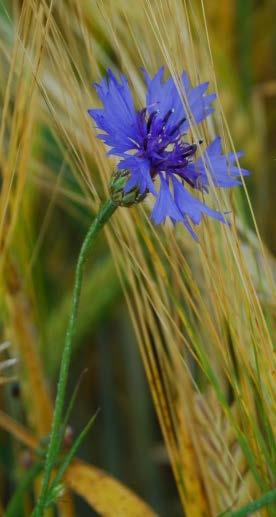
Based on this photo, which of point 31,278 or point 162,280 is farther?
point 31,278

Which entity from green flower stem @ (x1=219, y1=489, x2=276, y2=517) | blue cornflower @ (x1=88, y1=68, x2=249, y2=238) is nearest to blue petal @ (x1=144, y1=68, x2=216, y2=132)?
blue cornflower @ (x1=88, y1=68, x2=249, y2=238)

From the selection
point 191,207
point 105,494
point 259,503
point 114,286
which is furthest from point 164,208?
point 114,286

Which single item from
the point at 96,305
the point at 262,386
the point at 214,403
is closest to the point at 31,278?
the point at 96,305

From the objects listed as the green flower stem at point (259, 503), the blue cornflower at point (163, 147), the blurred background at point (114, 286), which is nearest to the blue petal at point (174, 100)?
the blue cornflower at point (163, 147)

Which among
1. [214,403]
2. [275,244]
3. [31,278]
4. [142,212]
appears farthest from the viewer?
[275,244]

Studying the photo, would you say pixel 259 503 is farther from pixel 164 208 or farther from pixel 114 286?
pixel 114 286

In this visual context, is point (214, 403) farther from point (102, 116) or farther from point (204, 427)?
point (102, 116)

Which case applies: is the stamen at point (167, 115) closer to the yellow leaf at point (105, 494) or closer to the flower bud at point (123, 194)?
the flower bud at point (123, 194)

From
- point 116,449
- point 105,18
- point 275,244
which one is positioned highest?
point 105,18
